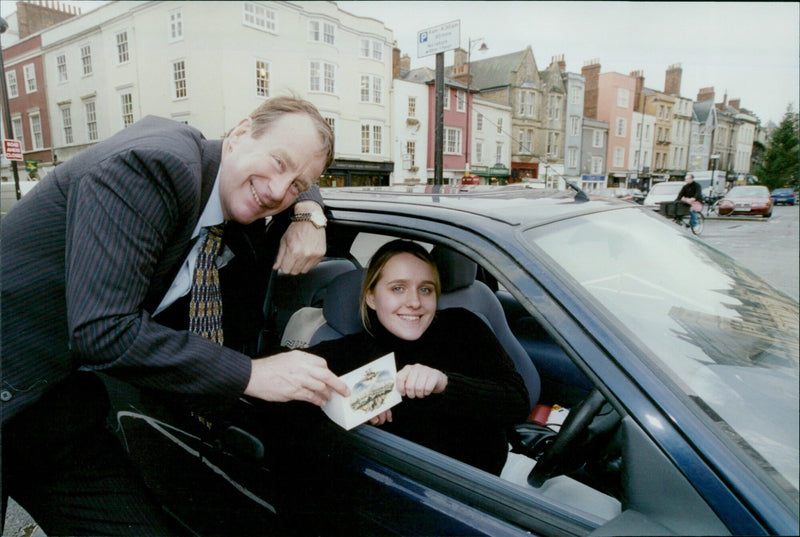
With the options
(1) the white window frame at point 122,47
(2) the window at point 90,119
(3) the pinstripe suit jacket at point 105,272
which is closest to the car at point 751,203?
(3) the pinstripe suit jacket at point 105,272

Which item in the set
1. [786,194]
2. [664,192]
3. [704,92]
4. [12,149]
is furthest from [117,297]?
[664,192]

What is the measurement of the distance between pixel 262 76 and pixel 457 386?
71.6 feet

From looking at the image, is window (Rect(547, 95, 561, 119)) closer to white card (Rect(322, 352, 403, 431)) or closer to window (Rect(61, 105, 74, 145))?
window (Rect(61, 105, 74, 145))

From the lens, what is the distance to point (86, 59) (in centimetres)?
2266

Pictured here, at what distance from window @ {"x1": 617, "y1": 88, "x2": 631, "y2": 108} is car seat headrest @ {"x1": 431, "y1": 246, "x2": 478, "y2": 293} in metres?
46.6

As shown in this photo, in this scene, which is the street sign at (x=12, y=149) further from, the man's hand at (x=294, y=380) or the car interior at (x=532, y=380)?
the man's hand at (x=294, y=380)

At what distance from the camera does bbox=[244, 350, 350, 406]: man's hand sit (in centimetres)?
127

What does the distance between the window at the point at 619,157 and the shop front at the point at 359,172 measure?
26.6 m

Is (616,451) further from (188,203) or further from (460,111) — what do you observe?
(460,111)

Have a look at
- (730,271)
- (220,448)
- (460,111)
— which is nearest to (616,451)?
(730,271)

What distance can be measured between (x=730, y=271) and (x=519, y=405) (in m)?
0.91

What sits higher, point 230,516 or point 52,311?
point 52,311

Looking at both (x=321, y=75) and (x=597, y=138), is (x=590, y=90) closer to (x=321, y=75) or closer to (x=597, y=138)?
(x=597, y=138)

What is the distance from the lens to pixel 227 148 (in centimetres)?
165
